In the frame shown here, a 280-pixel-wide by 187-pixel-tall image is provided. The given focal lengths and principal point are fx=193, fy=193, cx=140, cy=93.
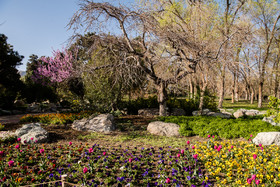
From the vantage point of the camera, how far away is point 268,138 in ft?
17.1

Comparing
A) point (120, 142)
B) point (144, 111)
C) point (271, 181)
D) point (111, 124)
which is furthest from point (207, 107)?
point (271, 181)

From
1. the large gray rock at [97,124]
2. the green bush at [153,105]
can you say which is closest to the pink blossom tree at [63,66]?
the large gray rock at [97,124]

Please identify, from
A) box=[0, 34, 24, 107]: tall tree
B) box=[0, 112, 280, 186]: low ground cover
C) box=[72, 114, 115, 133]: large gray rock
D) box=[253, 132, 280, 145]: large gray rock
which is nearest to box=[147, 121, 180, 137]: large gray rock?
box=[0, 112, 280, 186]: low ground cover

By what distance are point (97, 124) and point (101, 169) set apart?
145 inches

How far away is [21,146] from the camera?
16.7ft

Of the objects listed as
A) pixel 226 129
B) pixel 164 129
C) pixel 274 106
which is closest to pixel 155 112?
pixel 164 129

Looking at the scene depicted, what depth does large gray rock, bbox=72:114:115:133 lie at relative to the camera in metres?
7.17

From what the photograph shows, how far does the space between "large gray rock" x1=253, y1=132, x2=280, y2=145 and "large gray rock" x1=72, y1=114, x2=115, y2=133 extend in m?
4.69

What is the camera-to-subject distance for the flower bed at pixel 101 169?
3297mm

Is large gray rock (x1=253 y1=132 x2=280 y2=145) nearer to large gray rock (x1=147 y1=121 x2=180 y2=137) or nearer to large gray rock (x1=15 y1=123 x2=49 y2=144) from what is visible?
large gray rock (x1=147 y1=121 x2=180 y2=137)

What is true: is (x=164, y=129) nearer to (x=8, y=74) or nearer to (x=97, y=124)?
(x=97, y=124)

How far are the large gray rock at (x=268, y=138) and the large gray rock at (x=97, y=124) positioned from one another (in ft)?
15.4

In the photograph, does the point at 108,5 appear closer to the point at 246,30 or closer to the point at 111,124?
the point at 111,124

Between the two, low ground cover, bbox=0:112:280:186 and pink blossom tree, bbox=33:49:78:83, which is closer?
low ground cover, bbox=0:112:280:186
